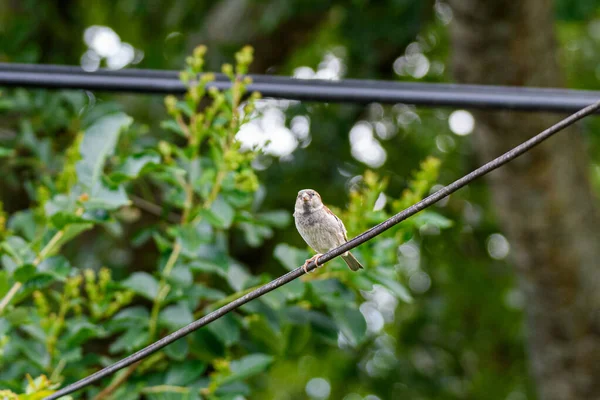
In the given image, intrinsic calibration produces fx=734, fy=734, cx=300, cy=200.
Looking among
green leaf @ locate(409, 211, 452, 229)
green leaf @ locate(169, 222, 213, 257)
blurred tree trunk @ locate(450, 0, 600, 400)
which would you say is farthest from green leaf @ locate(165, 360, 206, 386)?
blurred tree trunk @ locate(450, 0, 600, 400)

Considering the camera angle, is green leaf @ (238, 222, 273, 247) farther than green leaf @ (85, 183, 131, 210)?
Yes

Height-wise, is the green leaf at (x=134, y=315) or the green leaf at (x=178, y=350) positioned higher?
the green leaf at (x=134, y=315)

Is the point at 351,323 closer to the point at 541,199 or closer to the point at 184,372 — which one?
the point at 184,372

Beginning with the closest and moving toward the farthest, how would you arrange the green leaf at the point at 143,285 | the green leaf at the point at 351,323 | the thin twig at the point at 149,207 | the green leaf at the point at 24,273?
the green leaf at the point at 24,273, the green leaf at the point at 143,285, the green leaf at the point at 351,323, the thin twig at the point at 149,207

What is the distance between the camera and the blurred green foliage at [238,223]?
7.75 ft

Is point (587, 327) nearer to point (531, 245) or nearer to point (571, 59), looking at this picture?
point (531, 245)

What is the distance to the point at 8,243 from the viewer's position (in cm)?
225

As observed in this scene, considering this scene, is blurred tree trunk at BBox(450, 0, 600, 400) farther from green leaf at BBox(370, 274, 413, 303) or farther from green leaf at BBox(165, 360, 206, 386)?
green leaf at BBox(165, 360, 206, 386)

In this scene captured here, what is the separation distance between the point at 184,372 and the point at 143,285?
315 mm

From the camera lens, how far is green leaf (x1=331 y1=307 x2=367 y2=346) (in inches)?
96.8

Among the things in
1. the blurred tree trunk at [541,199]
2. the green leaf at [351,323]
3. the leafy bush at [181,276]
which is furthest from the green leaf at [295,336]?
the blurred tree trunk at [541,199]

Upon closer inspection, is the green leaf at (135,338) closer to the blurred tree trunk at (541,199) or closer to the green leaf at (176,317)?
the green leaf at (176,317)

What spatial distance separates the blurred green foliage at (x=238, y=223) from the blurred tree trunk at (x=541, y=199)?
1.64 feet

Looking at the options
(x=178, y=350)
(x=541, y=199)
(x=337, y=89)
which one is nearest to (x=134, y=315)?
(x=178, y=350)
